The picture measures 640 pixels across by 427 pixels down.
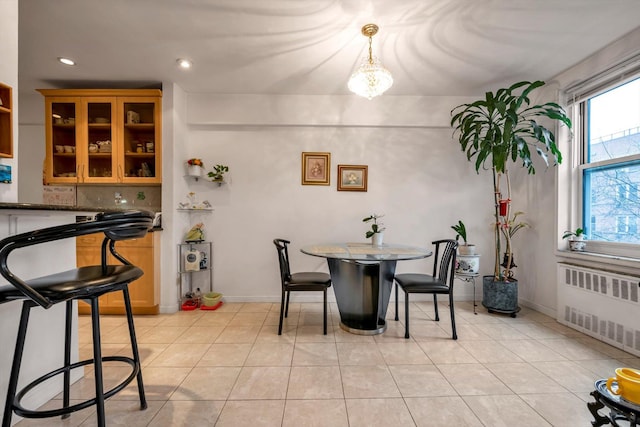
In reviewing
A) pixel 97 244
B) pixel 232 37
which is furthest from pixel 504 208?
pixel 97 244

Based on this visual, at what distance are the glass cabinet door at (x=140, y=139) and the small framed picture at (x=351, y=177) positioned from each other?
2194 millimetres

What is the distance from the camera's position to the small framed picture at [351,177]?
3582 millimetres

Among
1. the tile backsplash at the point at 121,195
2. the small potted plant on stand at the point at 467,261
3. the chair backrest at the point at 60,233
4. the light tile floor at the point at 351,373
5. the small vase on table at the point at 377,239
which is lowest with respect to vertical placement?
the light tile floor at the point at 351,373

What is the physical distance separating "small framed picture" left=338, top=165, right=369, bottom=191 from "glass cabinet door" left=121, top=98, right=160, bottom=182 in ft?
7.20

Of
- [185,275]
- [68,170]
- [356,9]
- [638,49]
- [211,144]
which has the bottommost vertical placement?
[185,275]

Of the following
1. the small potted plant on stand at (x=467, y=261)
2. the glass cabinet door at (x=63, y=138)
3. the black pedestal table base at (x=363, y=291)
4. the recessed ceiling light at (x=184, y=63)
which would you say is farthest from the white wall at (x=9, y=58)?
the small potted plant on stand at (x=467, y=261)

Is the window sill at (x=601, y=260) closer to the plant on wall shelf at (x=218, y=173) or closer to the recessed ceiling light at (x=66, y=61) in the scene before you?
the plant on wall shelf at (x=218, y=173)

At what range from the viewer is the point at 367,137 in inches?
141

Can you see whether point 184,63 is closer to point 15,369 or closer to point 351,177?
point 351,177

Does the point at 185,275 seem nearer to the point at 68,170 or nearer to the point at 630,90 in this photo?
the point at 68,170

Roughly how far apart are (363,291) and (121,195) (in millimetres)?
3191

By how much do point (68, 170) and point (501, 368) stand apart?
4824mm

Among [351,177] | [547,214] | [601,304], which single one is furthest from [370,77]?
[601,304]

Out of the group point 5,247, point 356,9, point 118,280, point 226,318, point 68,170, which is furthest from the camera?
point 68,170
